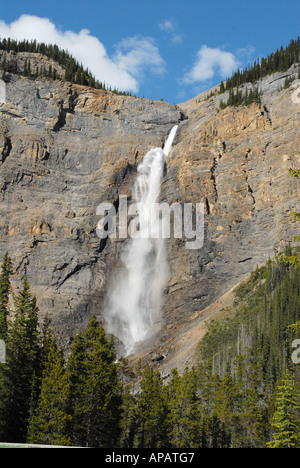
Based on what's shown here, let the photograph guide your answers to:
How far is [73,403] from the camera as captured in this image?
38156mm

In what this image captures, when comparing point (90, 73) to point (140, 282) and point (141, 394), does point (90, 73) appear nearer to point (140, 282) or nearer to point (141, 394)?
point (140, 282)

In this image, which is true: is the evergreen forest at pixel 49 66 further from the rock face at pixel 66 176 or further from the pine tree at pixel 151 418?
the pine tree at pixel 151 418

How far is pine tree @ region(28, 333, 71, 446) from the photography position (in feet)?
120

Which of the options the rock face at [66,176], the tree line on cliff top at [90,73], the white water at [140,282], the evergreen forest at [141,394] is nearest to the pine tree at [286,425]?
the evergreen forest at [141,394]

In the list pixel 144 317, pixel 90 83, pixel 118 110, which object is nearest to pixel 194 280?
pixel 144 317

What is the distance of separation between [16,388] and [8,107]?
83217 millimetres

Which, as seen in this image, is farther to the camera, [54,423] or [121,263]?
[121,263]

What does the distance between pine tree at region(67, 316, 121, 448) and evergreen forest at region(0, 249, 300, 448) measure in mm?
72

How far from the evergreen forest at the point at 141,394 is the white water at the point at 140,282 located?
1883cm

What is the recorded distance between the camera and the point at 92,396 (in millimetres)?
37719

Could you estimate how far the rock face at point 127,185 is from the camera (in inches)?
3595

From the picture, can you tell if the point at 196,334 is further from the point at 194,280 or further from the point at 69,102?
the point at 69,102

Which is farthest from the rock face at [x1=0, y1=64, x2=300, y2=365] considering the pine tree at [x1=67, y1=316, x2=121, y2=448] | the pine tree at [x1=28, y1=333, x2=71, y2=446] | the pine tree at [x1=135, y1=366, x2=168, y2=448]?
the pine tree at [x1=28, y1=333, x2=71, y2=446]

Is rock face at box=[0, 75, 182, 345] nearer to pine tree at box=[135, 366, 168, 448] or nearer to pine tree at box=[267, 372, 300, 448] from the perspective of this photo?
pine tree at box=[135, 366, 168, 448]
